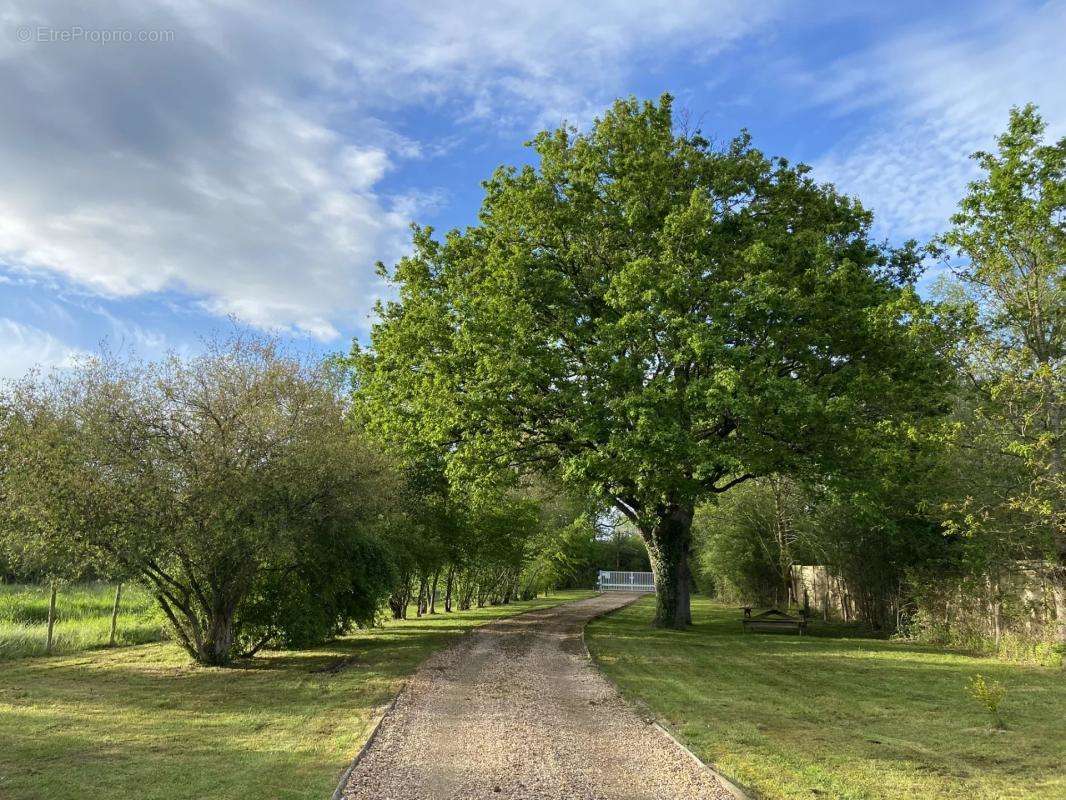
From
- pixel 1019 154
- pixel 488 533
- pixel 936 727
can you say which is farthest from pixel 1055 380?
pixel 488 533

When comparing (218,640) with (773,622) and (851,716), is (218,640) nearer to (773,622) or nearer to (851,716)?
(851,716)

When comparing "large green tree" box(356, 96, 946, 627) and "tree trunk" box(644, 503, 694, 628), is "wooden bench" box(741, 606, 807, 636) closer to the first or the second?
"tree trunk" box(644, 503, 694, 628)

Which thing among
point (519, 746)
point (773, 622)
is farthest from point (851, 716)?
point (773, 622)

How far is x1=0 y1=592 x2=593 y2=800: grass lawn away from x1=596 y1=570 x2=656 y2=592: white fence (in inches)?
1877

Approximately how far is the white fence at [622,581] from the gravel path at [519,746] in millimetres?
49251

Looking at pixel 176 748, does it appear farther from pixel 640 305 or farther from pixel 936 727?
pixel 640 305

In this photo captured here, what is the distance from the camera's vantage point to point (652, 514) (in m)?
18.7

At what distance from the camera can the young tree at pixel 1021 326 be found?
1209 centimetres

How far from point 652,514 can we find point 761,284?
710cm

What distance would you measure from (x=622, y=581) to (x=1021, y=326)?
166ft

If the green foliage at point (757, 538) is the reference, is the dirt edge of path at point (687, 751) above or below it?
below

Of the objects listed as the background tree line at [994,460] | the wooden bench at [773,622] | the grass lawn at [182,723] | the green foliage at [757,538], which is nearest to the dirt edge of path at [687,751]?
the grass lawn at [182,723]

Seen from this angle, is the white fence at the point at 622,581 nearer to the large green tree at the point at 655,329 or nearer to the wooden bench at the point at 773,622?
the wooden bench at the point at 773,622

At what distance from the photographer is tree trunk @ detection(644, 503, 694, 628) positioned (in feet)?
66.4
